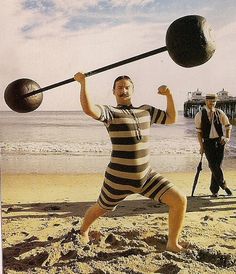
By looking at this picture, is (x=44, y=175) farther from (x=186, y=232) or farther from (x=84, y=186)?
(x=186, y=232)

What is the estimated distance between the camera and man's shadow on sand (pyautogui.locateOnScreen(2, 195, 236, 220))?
418 centimetres

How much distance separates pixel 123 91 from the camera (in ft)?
9.38

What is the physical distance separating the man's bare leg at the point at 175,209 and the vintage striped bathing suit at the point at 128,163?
0.05m

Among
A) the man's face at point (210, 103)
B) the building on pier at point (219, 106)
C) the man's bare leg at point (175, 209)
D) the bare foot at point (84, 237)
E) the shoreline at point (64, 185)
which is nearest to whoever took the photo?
the man's bare leg at point (175, 209)

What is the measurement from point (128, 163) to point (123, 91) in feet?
1.70

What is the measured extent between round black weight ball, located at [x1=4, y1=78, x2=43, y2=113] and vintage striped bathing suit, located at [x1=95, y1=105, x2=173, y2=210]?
0.52 m

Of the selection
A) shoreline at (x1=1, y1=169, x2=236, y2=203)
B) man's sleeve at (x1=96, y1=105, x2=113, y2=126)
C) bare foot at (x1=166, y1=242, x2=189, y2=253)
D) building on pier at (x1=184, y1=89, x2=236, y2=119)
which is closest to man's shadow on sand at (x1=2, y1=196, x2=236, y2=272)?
bare foot at (x1=166, y1=242, x2=189, y2=253)

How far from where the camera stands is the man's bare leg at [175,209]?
2773 mm

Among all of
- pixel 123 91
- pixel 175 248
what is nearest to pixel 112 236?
pixel 175 248

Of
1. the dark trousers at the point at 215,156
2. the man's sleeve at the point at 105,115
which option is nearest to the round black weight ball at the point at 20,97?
the man's sleeve at the point at 105,115

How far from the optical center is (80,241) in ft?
9.90

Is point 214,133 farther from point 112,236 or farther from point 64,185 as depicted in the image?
point 64,185

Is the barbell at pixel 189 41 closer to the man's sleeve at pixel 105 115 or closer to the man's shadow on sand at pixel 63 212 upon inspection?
the man's sleeve at pixel 105 115

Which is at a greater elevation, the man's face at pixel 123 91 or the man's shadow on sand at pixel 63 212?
the man's face at pixel 123 91
